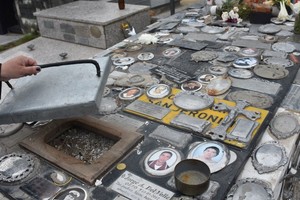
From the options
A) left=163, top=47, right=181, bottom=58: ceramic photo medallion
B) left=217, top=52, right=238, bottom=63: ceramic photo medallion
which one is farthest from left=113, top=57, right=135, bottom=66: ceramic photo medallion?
left=217, top=52, right=238, bottom=63: ceramic photo medallion

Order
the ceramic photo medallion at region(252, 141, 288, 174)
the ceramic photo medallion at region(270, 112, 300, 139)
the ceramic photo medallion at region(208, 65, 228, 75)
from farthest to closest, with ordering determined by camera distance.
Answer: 1. the ceramic photo medallion at region(208, 65, 228, 75)
2. the ceramic photo medallion at region(270, 112, 300, 139)
3. the ceramic photo medallion at region(252, 141, 288, 174)

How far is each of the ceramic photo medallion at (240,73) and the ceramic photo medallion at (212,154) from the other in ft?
4.45

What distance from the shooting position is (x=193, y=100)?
3227 mm

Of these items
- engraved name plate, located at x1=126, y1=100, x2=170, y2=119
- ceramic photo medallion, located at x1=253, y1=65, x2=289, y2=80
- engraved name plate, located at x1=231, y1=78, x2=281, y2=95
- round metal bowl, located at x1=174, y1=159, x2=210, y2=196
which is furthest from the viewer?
ceramic photo medallion, located at x1=253, y1=65, x2=289, y2=80

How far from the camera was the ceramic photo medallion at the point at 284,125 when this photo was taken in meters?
2.71

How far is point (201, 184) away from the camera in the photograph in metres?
1.99

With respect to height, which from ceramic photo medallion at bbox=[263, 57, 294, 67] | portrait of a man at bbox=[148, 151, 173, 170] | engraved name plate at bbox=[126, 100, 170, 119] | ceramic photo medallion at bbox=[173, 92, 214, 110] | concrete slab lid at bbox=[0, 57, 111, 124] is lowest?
portrait of a man at bbox=[148, 151, 173, 170]

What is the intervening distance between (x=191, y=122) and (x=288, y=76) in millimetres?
1551

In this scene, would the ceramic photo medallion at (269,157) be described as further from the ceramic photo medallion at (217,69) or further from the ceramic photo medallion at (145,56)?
the ceramic photo medallion at (145,56)

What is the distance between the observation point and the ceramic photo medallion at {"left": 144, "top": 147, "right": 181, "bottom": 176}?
2365 mm

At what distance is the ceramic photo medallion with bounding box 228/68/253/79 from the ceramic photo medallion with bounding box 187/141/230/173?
4.45 ft

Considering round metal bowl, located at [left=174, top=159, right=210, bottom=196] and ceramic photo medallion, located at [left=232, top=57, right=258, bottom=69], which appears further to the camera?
ceramic photo medallion, located at [left=232, top=57, right=258, bottom=69]

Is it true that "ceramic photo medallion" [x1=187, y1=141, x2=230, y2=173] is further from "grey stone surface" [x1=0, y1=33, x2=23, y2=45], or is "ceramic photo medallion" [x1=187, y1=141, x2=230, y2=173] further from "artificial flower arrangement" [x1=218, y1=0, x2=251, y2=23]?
"grey stone surface" [x1=0, y1=33, x2=23, y2=45]

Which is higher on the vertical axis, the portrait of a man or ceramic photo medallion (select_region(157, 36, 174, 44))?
ceramic photo medallion (select_region(157, 36, 174, 44))
